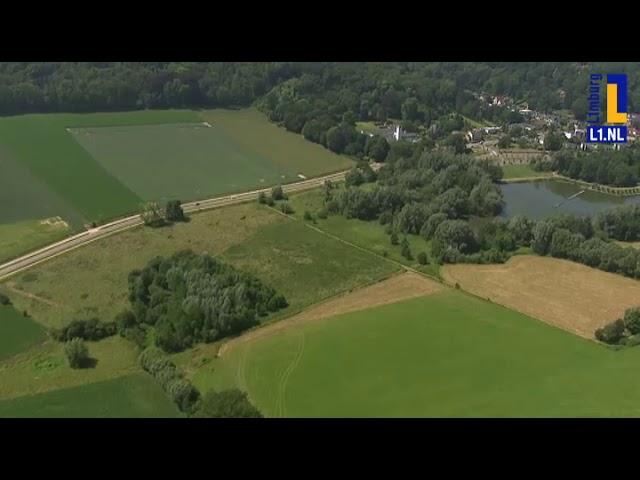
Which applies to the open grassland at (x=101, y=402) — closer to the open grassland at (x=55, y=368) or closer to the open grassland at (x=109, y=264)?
the open grassland at (x=55, y=368)

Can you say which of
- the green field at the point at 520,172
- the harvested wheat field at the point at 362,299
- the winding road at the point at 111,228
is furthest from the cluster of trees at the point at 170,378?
the green field at the point at 520,172

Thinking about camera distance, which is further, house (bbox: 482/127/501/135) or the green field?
house (bbox: 482/127/501/135)

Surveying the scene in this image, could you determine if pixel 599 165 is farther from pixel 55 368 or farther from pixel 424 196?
pixel 55 368

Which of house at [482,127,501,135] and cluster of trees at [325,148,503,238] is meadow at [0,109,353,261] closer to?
cluster of trees at [325,148,503,238]

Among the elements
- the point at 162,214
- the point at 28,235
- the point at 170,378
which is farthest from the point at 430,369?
the point at 28,235

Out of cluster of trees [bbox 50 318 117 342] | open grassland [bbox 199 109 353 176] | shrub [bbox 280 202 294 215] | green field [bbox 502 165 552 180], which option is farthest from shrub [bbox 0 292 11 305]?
green field [bbox 502 165 552 180]

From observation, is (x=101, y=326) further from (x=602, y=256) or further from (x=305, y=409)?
(x=602, y=256)
